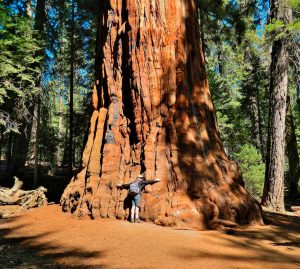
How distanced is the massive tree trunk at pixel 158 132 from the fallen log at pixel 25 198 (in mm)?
3503

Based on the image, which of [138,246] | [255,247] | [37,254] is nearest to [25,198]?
[37,254]

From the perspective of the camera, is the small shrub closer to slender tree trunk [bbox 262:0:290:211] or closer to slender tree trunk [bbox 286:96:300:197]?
slender tree trunk [bbox 286:96:300:197]

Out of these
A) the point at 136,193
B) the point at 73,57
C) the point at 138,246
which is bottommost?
the point at 138,246

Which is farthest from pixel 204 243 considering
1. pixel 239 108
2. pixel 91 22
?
pixel 239 108

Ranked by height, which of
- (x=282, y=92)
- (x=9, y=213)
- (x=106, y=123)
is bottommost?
(x=9, y=213)

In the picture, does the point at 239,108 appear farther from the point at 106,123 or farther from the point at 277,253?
the point at 277,253

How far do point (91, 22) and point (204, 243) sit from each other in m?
17.6

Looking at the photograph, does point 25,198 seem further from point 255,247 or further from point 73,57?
point 73,57

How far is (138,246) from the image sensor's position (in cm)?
700

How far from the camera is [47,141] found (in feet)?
107

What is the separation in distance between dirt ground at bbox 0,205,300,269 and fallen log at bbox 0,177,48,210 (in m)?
4.39

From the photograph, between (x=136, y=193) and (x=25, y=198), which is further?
(x=25, y=198)

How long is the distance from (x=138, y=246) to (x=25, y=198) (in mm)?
8846

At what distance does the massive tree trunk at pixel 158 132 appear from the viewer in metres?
9.28
